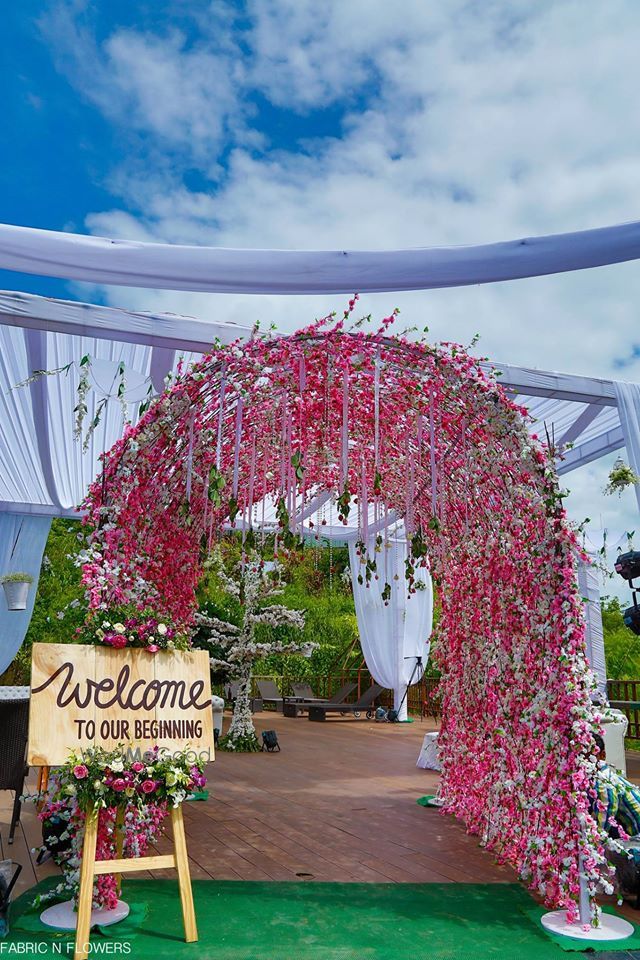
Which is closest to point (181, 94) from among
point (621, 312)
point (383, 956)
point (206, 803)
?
point (621, 312)

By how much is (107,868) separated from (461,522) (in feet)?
10.2

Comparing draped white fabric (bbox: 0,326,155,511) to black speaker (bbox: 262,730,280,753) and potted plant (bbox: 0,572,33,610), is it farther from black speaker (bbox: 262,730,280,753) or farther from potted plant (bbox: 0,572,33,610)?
black speaker (bbox: 262,730,280,753)

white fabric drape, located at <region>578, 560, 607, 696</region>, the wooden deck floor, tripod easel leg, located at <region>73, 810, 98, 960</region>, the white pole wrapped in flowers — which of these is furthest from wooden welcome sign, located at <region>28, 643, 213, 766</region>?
white fabric drape, located at <region>578, 560, 607, 696</region>

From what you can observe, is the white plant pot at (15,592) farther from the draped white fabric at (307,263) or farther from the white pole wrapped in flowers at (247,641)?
the draped white fabric at (307,263)

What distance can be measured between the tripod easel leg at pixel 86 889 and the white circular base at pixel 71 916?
31 centimetres

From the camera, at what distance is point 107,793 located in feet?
10.5

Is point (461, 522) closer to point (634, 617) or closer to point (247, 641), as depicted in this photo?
point (634, 617)

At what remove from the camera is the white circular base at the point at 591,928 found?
3.37 m

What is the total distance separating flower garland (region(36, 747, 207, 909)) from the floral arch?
2.57 feet

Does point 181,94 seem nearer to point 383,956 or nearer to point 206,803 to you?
point 383,956

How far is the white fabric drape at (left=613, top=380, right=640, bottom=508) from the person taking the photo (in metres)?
4.93

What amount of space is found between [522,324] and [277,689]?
1133 centimetres

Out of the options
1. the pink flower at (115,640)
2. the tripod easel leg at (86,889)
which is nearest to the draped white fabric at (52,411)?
the pink flower at (115,640)

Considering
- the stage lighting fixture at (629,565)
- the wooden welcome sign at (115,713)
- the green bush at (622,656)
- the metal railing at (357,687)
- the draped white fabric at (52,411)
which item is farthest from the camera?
the metal railing at (357,687)
